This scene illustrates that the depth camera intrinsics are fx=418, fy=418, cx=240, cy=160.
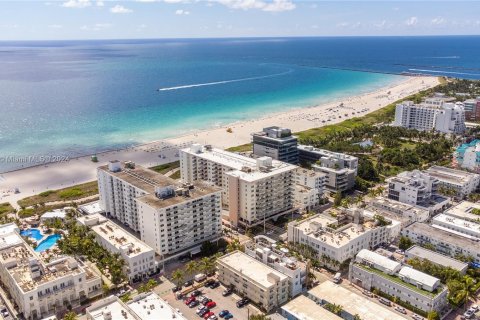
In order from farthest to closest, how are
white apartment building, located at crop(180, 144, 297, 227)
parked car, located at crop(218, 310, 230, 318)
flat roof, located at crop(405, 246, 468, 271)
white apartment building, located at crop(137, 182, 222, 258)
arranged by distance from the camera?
white apartment building, located at crop(180, 144, 297, 227) → white apartment building, located at crop(137, 182, 222, 258) → flat roof, located at crop(405, 246, 468, 271) → parked car, located at crop(218, 310, 230, 318)

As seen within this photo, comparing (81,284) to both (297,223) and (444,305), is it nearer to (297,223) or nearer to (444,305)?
(297,223)

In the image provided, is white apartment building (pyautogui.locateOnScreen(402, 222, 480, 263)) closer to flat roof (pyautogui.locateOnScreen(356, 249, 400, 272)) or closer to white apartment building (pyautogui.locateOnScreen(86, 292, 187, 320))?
flat roof (pyautogui.locateOnScreen(356, 249, 400, 272))

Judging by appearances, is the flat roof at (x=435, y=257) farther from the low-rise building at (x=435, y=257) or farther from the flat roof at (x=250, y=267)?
the flat roof at (x=250, y=267)

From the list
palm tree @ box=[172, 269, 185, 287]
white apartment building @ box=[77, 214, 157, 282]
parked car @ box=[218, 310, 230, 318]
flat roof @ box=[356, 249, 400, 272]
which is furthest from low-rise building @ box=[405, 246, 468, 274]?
white apartment building @ box=[77, 214, 157, 282]

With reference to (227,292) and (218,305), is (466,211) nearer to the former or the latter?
(227,292)

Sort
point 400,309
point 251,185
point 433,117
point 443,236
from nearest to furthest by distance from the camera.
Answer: point 400,309 < point 443,236 < point 251,185 < point 433,117

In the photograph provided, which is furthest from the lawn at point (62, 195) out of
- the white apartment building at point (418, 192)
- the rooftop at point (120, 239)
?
the white apartment building at point (418, 192)

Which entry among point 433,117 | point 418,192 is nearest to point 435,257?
point 418,192
